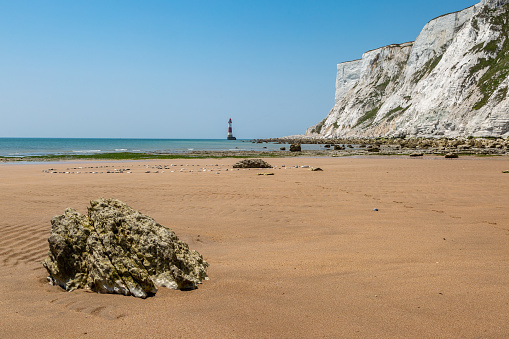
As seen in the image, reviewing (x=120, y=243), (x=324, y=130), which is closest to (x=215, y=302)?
(x=120, y=243)

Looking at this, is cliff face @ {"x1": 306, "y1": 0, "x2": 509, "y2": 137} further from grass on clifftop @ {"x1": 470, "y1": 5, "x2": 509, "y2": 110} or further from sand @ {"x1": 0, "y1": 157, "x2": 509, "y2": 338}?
sand @ {"x1": 0, "y1": 157, "x2": 509, "y2": 338}

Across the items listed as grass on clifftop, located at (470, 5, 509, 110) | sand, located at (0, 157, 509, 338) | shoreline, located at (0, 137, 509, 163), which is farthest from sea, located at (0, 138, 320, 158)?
sand, located at (0, 157, 509, 338)

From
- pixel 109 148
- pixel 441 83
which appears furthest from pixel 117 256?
pixel 441 83

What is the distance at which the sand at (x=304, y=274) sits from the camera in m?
2.96

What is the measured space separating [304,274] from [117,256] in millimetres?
2044

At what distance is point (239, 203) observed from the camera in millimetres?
9250

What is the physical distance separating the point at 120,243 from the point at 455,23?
321ft

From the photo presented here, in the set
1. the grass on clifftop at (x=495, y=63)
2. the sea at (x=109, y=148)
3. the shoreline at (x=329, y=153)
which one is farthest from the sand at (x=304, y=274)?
the grass on clifftop at (x=495, y=63)

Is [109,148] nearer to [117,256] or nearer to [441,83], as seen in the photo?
[441,83]

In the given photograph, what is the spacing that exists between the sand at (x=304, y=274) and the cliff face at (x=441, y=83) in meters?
55.2

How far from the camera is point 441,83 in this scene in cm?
6850

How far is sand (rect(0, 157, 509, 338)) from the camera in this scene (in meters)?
2.96

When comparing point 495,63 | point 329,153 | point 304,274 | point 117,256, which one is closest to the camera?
point 117,256

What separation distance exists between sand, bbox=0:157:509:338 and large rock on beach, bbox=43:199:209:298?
13cm
